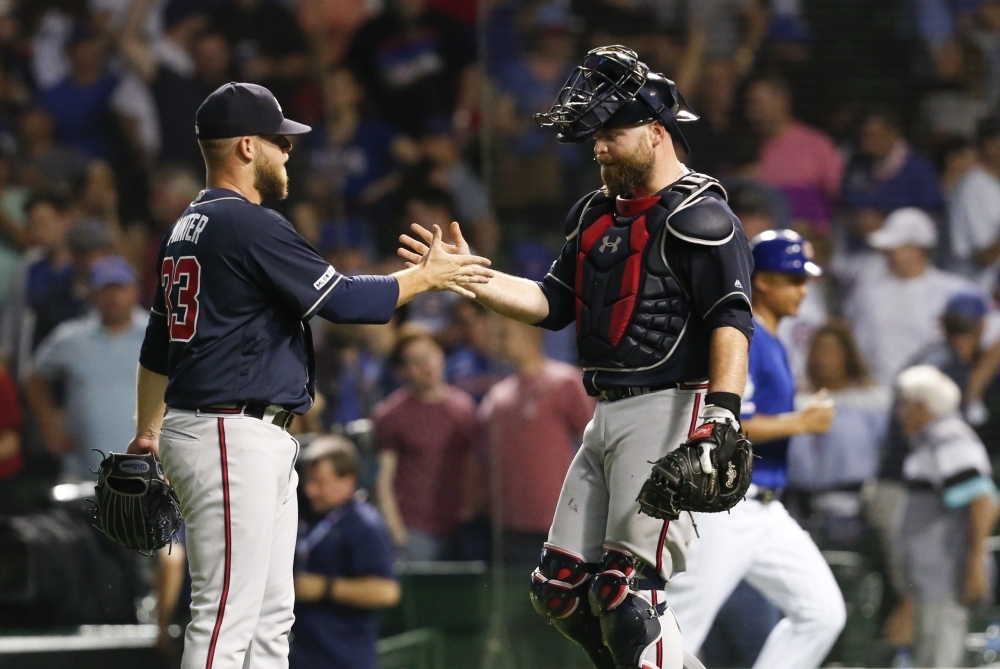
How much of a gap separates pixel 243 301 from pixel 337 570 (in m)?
2.28

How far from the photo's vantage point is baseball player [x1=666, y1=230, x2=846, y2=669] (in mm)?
4969

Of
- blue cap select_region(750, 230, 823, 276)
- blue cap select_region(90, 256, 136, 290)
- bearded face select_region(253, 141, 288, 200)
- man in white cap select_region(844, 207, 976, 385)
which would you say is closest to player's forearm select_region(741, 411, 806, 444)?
blue cap select_region(750, 230, 823, 276)

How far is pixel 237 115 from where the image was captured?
3.92 metres

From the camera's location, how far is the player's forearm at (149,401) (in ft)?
13.8

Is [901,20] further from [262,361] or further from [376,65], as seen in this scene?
[262,361]

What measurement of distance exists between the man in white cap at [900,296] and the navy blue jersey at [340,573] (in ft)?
9.42

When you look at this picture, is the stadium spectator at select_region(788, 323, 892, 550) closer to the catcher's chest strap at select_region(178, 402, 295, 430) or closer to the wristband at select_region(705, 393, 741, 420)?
the wristband at select_region(705, 393, 741, 420)

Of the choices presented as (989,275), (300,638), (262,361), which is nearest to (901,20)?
(989,275)

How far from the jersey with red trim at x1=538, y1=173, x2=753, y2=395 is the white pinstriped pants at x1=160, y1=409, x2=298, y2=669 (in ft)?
3.15

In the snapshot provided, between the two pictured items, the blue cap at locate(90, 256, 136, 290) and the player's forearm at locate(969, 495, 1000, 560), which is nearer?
the player's forearm at locate(969, 495, 1000, 560)

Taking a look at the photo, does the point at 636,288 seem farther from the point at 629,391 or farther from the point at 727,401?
the point at 727,401

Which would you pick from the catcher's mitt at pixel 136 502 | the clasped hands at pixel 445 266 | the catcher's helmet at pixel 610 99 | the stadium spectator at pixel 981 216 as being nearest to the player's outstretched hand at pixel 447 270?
the clasped hands at pixel 445 266

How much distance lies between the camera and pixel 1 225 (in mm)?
8344

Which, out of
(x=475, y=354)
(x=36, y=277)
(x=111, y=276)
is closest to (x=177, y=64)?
(x=36, y=277)
